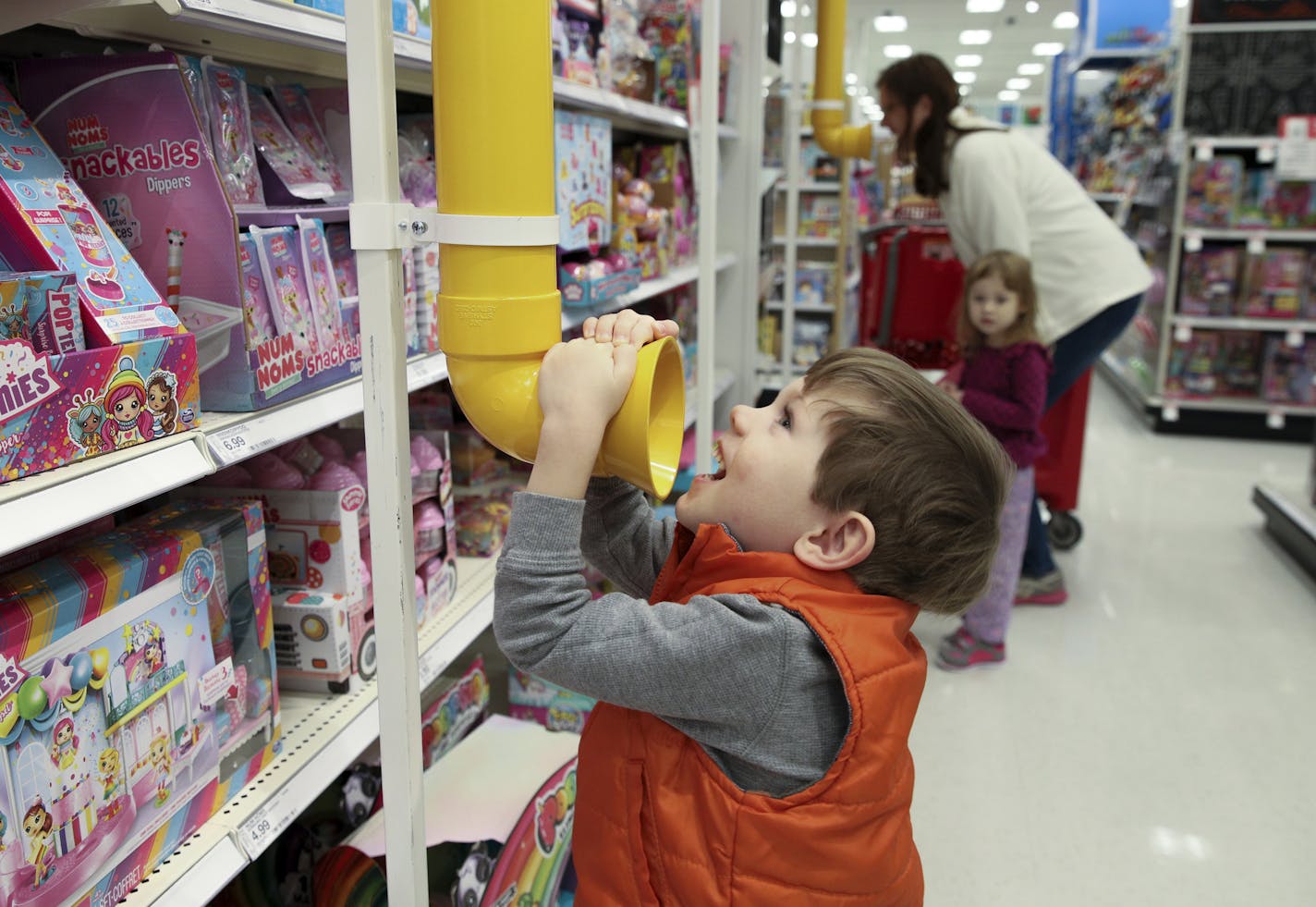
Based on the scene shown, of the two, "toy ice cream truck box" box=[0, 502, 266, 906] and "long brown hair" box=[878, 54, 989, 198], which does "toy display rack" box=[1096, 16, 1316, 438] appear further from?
"toy ice cream truck box" box=[0, 502, 266, 906]

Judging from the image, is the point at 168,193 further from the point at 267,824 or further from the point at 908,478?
Answer: the point at 908,478

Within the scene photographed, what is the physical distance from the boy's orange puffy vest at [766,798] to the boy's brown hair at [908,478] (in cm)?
4

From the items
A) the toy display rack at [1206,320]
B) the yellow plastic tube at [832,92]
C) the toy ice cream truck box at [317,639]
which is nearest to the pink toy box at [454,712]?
the toy ice cream truck box at [317,639]

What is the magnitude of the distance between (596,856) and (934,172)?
8.82ft

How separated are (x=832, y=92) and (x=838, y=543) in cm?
256

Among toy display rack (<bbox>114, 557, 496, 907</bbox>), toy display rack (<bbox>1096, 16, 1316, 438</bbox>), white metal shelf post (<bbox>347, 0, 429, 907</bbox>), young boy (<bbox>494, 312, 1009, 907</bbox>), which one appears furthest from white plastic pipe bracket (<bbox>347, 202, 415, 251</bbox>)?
toy display rack (<bbox>1096, 16, 1316, 438</bbox>)

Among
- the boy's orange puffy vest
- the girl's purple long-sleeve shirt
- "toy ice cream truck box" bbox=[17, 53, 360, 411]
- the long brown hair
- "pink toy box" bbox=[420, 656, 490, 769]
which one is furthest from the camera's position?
the long brown hair

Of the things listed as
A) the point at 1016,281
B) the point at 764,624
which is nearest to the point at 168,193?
the point at 764,624

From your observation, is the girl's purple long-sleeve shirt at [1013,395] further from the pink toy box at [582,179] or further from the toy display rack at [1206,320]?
the toy display rack at [1206,320]

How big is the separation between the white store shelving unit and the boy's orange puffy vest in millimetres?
233

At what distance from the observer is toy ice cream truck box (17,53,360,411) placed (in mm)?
1113

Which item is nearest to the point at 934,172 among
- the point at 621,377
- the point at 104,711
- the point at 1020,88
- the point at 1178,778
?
the point at 1178,778

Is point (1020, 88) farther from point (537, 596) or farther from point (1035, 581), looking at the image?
point (537, 596)

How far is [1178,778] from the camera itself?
245 centimetres
